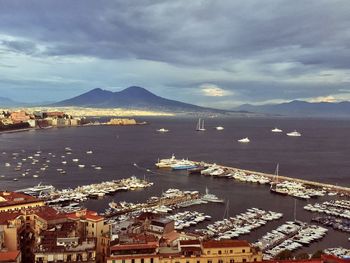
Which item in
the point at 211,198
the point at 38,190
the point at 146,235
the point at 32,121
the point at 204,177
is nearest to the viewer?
the point at 146,235

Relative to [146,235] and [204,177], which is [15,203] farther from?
[204,177]

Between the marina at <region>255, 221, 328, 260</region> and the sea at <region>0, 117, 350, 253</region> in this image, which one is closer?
the marina at <region>255, 221, 328, 260</region>

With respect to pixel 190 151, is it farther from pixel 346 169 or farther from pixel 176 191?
pixel 176 191

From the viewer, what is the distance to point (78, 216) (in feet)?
72.5

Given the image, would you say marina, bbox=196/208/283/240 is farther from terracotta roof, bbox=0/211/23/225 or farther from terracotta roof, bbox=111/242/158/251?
terracotta roof, bbox=0/211/23/225

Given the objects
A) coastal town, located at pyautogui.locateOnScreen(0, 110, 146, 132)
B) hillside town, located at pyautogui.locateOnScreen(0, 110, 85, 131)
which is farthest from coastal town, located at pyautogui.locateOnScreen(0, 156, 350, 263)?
hillside town, located at pyautogui.locateOnScreen(0, 110, 85, 131)

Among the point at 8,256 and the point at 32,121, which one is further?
the point at 32,121

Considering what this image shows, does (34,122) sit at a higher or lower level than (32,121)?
lower

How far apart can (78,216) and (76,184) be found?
28.0 meters

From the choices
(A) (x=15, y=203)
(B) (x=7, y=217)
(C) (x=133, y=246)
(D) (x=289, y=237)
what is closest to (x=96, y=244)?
(C) (x=133, y=246)

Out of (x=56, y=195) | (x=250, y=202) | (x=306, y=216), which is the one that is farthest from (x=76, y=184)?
(x=306, y=216)

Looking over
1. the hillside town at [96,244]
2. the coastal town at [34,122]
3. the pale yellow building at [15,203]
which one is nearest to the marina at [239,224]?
the hillside town at [96,244]

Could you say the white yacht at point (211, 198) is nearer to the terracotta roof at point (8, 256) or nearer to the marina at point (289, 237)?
the marina at point (289, 237)

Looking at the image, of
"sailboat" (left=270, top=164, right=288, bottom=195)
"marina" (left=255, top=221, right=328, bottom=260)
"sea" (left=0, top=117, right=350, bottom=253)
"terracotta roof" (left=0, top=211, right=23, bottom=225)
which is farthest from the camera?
"sailboat" (left=270, top=164, right=288, bottom=195)
